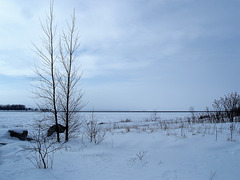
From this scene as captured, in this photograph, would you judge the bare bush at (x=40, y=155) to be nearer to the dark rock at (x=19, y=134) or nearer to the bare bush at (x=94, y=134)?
the bare bush at (x=94, y=134)

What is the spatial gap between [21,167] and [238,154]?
16.7 feet

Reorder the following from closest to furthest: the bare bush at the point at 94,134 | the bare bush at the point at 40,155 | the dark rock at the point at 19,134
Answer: the bare bush at the point at 40,155
the bare bush at the point at 94,134
the dark rock at the point at 19,134

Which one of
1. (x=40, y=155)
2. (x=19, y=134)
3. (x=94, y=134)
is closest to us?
(x=40, y=155)

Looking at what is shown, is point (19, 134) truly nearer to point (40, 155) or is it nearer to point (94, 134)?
point (94, 134)

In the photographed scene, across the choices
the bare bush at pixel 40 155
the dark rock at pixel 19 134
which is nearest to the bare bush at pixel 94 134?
the bare bush at pixel 40 155

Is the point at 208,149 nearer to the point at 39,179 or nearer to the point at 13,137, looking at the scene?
the point at 39,179

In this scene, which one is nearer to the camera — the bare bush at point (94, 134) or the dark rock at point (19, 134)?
the bare bush at point (94, 134)

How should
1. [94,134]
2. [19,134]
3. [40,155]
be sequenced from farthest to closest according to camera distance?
[19,134] → [94,134] → [40,155]

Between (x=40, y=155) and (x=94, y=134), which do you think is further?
(x=94, y=134)

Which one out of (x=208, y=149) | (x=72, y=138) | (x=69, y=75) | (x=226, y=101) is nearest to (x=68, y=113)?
(x=72, y=138)

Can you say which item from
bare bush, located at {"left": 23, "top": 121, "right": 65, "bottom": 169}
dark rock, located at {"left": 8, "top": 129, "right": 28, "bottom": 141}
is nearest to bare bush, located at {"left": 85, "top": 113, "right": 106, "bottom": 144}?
bare bush, located at {"left": 23, "top": 121, "right": 65, "bottom": 169}

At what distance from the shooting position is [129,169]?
10.2 ft

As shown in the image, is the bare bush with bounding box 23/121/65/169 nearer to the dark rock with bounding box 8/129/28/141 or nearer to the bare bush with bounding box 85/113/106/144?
the bare bush with bounding box 85/113/106/144

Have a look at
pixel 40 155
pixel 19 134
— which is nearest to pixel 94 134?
pixel 40 155
